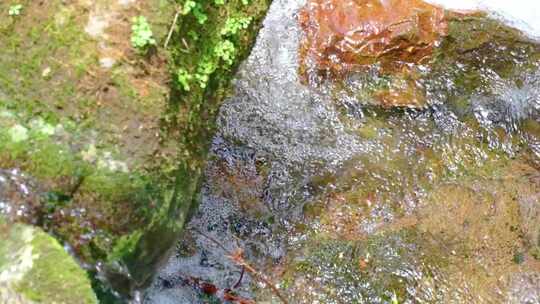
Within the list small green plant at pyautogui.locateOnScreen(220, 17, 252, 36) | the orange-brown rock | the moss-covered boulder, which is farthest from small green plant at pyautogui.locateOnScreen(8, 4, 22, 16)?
the orange-brown rock

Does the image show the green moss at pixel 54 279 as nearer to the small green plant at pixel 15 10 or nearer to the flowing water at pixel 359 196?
the small green plant at pixel 15 10

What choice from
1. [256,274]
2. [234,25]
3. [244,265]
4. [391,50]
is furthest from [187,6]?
[391,50]

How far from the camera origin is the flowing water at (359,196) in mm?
4281

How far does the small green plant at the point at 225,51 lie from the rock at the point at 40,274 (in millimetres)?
1211

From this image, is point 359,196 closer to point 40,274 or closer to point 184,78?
point 184,78

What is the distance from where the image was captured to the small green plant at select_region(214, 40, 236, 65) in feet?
9.41

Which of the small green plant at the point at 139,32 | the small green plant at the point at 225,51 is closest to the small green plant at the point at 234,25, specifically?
the small green plant at the point at 225,51

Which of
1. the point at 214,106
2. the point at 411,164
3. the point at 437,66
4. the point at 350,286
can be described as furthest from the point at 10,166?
the point at 437,66

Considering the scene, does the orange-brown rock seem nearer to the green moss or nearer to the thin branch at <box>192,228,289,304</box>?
the thin branch at <box>192,228,289,304</box>

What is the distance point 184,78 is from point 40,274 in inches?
41.7

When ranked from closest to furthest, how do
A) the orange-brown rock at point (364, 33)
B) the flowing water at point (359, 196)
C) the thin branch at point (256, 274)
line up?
the thin branch at point (256, 274)
the flowing water at point (359, 196)
the orange-brown rock at point (364, 33)

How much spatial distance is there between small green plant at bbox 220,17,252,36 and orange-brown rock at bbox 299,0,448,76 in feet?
6.32

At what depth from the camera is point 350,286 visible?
4285 millimetres

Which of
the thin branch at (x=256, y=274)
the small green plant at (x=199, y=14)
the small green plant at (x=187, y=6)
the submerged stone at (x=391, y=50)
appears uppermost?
the small green plant at (x=187, y=6)
